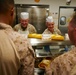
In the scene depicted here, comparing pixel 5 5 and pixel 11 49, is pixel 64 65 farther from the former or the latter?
pixel 5 5

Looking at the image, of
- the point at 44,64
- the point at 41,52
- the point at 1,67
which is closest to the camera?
the point at 1,67

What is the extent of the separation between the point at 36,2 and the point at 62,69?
379cm

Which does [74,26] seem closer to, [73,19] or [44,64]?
[73,19]

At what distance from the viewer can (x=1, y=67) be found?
2.84ft

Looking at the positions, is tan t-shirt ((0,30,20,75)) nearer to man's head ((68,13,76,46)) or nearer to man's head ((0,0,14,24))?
man's head ((0,0,14,24))

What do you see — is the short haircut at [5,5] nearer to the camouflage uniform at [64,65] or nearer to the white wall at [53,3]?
the camouflage uniform at [64,65]

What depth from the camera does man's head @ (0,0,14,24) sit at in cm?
87

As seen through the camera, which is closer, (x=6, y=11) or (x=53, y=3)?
(x=6, y=11)

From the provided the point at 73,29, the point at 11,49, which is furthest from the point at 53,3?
the point at 11,49

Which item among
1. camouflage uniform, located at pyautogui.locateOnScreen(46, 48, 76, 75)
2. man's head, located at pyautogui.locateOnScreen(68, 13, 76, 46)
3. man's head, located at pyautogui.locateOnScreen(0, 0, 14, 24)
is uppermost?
man's head, located at pyautogui.locateOnScreen(0, 0, 14, 24)

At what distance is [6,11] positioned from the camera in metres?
0.89

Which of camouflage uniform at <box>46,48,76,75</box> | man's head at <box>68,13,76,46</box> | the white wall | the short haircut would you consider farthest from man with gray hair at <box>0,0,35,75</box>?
the white wall

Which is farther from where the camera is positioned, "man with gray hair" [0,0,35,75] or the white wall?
the white wall

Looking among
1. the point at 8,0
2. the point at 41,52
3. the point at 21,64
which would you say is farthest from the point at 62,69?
the point at 41,52
